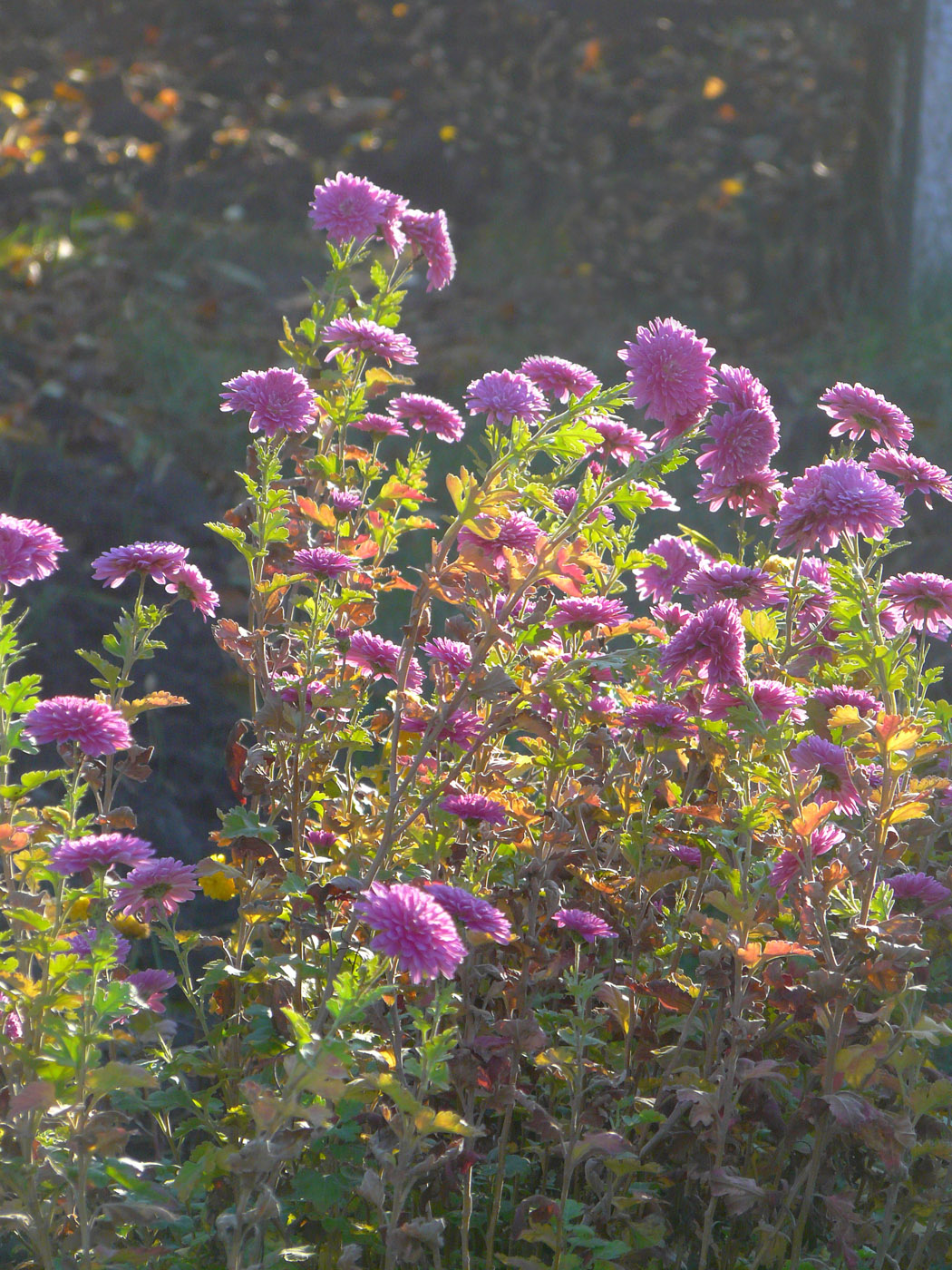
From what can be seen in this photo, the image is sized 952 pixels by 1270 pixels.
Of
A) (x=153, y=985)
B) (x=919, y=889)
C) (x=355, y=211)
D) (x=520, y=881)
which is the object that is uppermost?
(x=355, y=211)

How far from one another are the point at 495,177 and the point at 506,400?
568cm

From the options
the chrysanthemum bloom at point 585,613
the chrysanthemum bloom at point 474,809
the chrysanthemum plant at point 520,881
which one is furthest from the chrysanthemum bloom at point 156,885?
the chrysanthemum bloom at point 585,613

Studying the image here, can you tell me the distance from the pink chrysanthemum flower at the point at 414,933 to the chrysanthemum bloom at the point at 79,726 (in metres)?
0.36

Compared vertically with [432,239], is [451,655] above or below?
below

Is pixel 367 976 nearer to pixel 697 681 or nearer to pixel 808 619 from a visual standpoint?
pixel 697 681

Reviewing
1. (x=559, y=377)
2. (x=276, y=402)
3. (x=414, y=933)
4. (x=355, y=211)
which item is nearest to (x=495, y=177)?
(x=355, y=211)

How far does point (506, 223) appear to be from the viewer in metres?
6.90

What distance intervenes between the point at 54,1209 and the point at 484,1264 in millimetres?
538

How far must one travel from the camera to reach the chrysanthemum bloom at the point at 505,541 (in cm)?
159

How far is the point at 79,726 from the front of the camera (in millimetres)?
1392

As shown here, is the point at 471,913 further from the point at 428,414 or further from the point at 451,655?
the point at 428,414

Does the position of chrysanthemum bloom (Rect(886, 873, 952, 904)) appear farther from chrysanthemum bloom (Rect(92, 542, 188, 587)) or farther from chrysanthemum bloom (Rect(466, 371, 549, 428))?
chrysanthemum bloom (Rect(92, 542, 188, 587))

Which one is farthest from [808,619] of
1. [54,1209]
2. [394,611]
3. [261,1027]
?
[394,611]

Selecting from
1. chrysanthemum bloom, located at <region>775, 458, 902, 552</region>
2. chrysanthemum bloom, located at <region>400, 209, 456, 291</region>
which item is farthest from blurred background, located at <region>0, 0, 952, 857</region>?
chrysanthemum bloom, located at <region>775, 458, 902, 552</region>
